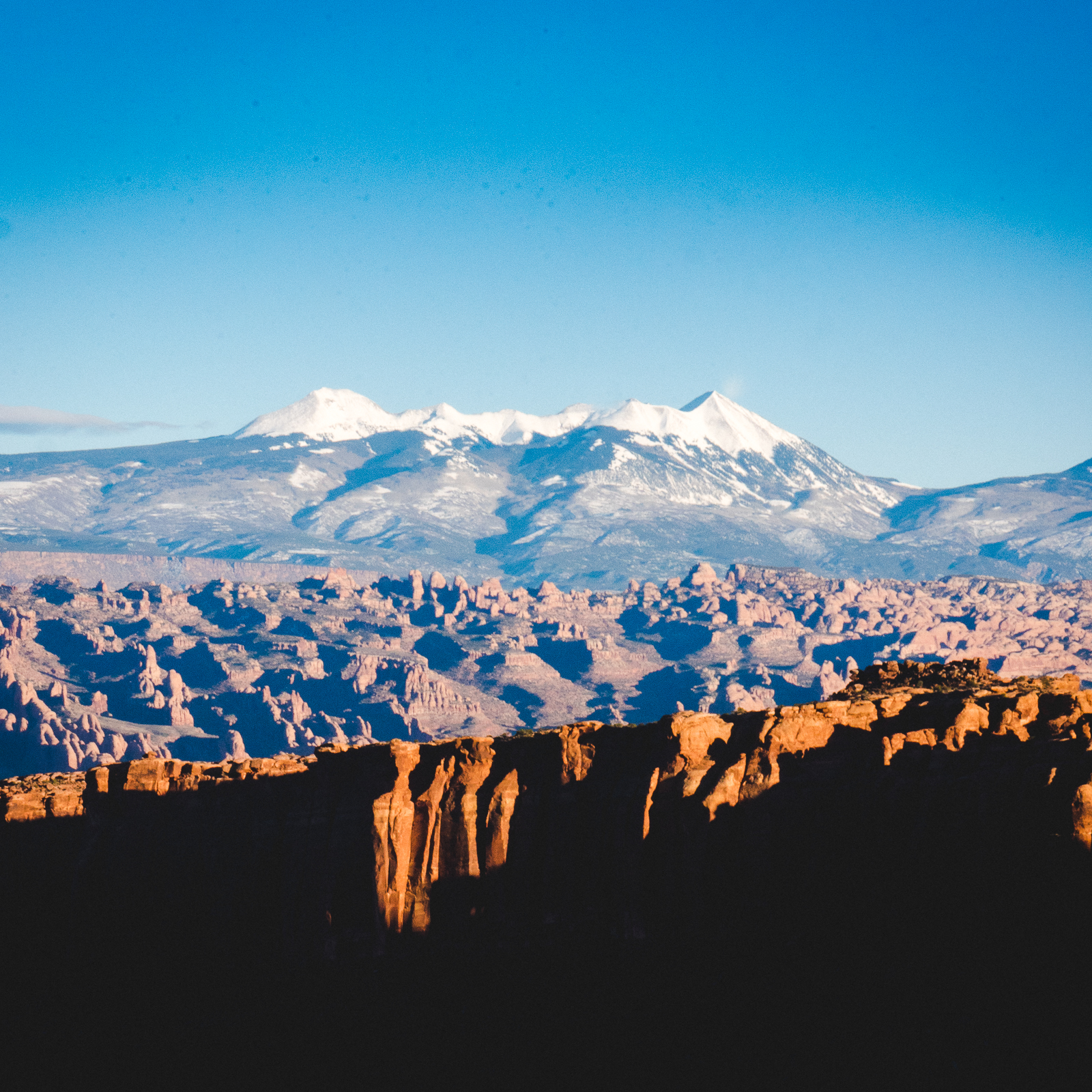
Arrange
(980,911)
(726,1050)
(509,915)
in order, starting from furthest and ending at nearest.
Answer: (509,915)
(726,1050)
(980,911)

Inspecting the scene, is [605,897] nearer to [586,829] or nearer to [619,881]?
[619,881]

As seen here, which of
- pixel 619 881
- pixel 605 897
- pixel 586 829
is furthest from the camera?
pixel 586 829

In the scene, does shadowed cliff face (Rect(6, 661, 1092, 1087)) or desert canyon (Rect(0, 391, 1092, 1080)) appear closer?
shadowed cliff face (Rect(6, 661, 1092, 1087))

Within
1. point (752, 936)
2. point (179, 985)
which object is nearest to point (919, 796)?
point (752, 936)

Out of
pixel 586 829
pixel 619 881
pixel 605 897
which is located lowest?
pixel 605 897

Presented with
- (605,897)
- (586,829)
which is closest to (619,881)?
(605,897)

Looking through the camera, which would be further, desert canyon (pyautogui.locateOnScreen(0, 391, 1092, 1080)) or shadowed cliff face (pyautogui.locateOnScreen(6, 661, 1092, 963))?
shadowed cliff face (pyautogui.locateOnScreen(6, 661, 1092, 963))

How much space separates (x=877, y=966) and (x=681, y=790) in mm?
10700

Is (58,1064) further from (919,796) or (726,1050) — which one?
(919,796)

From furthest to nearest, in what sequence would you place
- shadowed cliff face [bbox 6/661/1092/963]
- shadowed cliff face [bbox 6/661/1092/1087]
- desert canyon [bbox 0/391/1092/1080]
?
shadowed cliff face [bbox 6/661/1092/963] → desert canyon [bbox 0/391/1092/1080] → shadowed cliff face [bbox 6/661/1092/1087]

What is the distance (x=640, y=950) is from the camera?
49.3 m

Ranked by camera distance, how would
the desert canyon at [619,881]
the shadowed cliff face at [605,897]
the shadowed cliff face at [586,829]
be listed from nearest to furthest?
the shadowed cliff face at [605,897], the desert canyon at [619,881], the shadowed cliff face at [586,829]

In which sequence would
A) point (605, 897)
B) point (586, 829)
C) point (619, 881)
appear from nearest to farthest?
point (619, 881)
point (605, 897)
point (586, 829)

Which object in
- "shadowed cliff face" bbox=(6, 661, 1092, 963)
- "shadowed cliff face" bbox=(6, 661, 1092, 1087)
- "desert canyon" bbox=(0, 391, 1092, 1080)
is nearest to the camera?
"shadowed cliff face" bbox=(6, 661, 1092, 1087)
